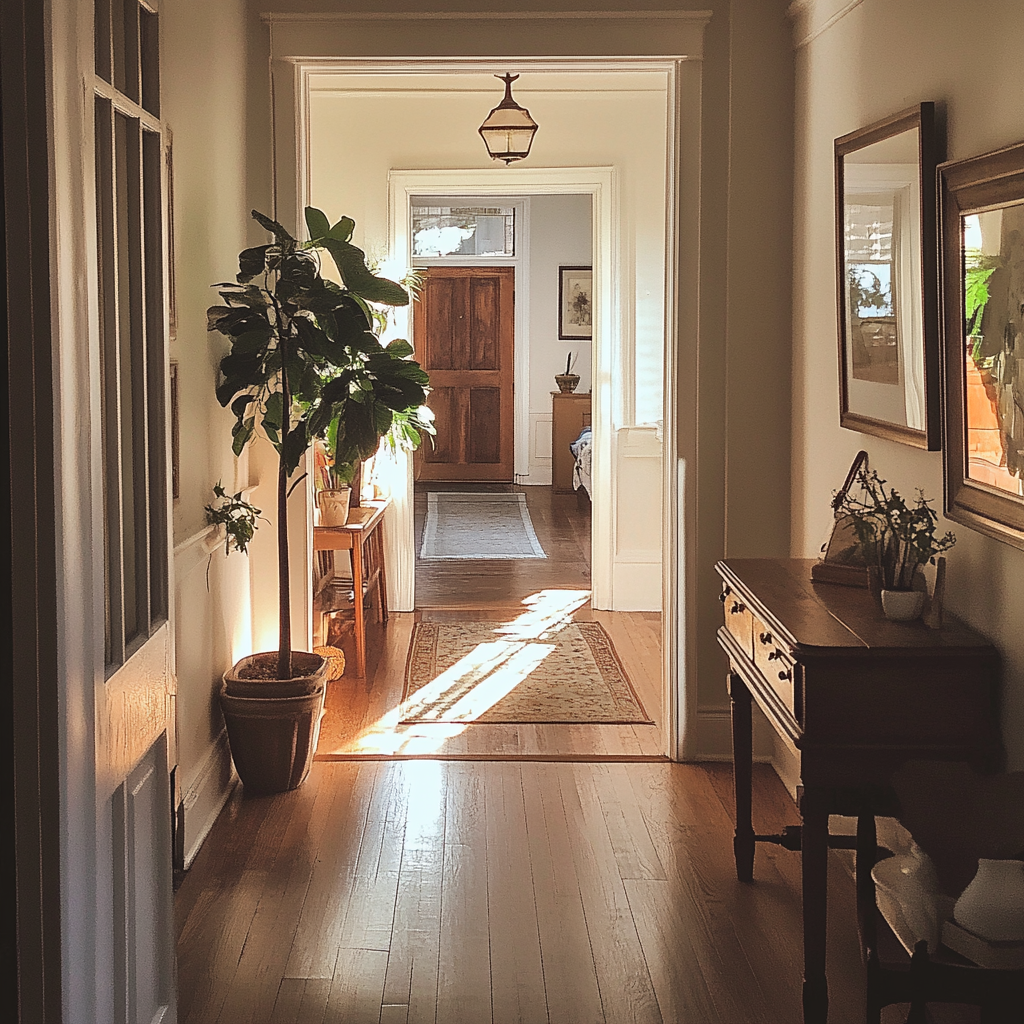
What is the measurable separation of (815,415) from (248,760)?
2227 mm

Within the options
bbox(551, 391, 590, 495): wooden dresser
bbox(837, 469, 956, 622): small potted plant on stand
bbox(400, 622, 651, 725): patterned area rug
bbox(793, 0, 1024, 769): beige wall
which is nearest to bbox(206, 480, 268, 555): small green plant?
bbox(400, 622, 651, 725): patterned area rug

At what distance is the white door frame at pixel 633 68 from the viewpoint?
14.5 ft

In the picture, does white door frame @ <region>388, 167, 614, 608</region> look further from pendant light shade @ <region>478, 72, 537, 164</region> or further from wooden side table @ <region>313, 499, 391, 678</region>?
pendant light shade @ <region>478, 72, 537, 164</region>

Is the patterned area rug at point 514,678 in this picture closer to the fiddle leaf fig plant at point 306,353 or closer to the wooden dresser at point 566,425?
the fiddle leaf fig plant at point 306,353

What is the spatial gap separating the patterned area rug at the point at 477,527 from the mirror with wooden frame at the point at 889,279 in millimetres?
5649

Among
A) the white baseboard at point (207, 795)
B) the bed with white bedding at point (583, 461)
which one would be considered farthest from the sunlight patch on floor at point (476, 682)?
the bed with white bedding at point (583, 461)

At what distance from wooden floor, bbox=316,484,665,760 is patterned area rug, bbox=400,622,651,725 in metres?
0.07

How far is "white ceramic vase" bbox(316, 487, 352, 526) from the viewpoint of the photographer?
5902 mm

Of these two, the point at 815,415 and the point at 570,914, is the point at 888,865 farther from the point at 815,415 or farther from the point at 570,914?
the point at 815,415

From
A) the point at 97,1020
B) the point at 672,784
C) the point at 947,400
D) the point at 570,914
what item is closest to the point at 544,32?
the point at 947,400

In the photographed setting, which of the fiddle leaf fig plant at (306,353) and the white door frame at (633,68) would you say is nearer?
the fiddle leaf fig plant at (306,353)

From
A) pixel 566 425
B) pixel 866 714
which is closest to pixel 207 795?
pixel 866 714

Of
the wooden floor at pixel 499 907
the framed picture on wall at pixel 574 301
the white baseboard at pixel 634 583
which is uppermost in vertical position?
the framed picture on wall at pixel 574 301

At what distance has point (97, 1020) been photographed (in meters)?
2.01
